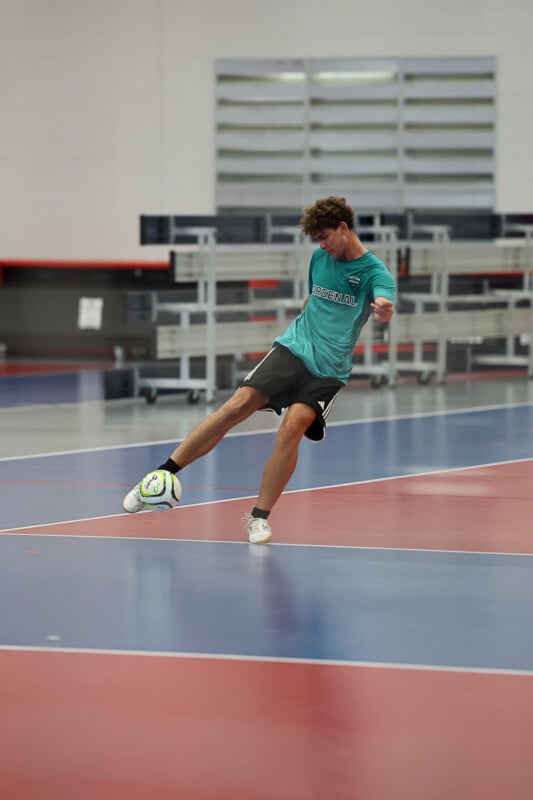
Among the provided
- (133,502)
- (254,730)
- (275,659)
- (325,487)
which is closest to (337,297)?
(133,502)

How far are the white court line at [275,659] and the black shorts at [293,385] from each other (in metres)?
2.15

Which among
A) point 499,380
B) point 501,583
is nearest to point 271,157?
point 499,380

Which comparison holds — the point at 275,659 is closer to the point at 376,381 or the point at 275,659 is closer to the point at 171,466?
the point at 171,466

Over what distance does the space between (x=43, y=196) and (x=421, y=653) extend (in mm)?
15420

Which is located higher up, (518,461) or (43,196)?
(43,196)

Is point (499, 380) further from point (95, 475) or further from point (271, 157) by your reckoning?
point (95, 475)

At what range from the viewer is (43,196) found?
19406 mm

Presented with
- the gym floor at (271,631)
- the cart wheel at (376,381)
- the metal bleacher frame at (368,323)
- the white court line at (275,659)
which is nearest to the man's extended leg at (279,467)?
the gym floor at (271,631)

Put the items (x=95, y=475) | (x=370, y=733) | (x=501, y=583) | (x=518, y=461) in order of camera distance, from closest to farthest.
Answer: (x=370, y=733)
(x=501, y=583)
(x=95, y=475)
(x=518, y=461)

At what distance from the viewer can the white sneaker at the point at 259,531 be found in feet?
21.5

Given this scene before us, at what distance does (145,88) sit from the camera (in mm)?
19016

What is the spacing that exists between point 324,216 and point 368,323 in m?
8.41

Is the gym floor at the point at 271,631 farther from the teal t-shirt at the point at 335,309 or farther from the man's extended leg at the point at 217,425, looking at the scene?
the teal t-shirt at the point at 335,309

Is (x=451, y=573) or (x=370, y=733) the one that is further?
(x=451, y=573)
